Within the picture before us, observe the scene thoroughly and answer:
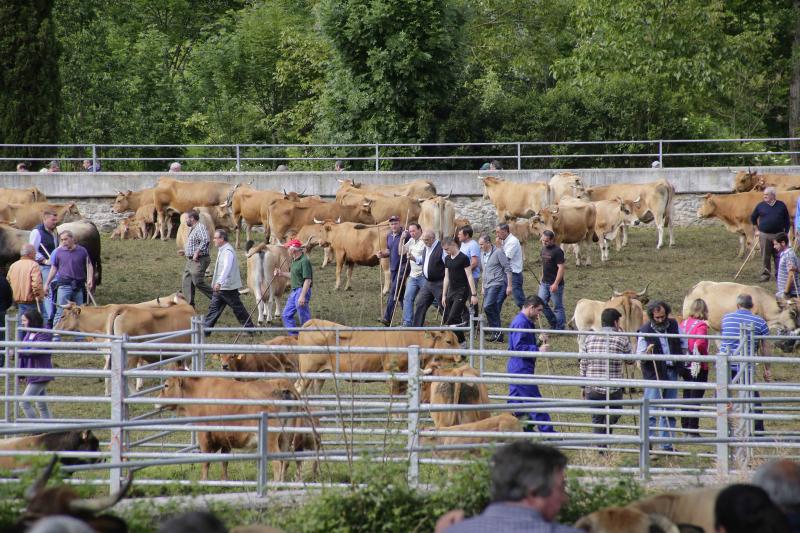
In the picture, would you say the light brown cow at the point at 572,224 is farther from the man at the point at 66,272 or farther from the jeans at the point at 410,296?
the man at the point at 66,272

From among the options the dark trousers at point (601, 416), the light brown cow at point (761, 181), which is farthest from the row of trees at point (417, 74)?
the dark trousers at point (601, 416)

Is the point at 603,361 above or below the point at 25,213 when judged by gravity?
below

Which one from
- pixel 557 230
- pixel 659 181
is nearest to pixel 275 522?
pixel 557 230

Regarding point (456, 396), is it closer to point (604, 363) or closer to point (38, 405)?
point (604, 363)

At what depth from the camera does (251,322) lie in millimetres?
19141

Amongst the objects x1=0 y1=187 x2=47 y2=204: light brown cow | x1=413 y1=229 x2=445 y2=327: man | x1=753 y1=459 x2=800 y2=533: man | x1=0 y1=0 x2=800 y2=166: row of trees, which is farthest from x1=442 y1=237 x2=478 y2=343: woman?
x1=0 y1=0 x2=800 y2=166: row of trees

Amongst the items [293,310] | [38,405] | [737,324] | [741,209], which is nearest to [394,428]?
[38,405]

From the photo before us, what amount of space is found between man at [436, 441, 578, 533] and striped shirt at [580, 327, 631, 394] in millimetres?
6788

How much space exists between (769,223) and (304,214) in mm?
9610

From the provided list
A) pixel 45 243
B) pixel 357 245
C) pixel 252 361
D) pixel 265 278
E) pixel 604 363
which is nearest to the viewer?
pixel 604 363

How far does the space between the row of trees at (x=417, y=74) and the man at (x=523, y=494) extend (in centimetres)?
2625

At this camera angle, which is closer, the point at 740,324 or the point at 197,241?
the point at 740,324

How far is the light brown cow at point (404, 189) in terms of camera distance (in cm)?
2773

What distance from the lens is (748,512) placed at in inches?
222
